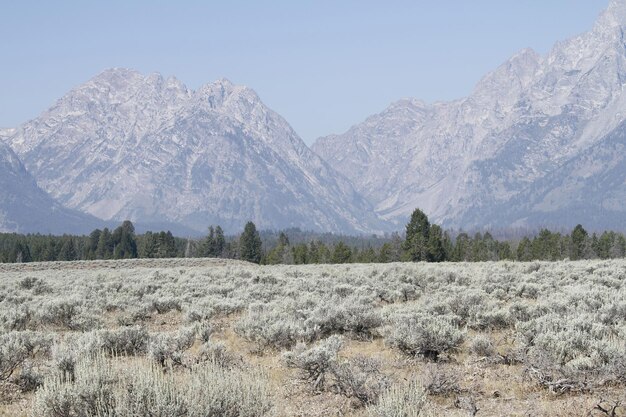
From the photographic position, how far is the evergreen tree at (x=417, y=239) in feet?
255

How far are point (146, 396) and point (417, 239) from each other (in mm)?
72676

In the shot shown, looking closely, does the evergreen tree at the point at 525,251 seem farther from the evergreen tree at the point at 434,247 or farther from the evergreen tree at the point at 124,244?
the evergreen tree at the point at 124,244

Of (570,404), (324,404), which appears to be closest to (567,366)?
(570,404)

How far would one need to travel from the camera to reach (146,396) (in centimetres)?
720

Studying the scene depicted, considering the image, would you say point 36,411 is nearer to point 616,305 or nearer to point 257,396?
point 257,396

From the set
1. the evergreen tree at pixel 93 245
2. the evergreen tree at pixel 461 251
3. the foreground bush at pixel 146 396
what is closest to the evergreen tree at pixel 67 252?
the evergreen tree at pixel 93 245

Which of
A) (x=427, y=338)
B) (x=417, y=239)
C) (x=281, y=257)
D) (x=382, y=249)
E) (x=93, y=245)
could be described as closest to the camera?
(x=427, y=338)

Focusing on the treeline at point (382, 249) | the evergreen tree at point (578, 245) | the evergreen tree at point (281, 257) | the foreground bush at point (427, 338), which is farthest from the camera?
the evergreen tree at point (281, 257)

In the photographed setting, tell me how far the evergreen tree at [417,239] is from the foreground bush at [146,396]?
69.9m

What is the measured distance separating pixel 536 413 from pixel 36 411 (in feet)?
24.6

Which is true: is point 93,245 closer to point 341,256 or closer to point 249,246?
A: point 249,246

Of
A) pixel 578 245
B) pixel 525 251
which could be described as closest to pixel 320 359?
pixel 578 245

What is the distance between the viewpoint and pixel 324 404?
34.2 feet

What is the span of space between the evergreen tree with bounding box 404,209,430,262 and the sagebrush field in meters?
55.1
